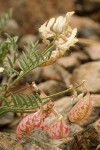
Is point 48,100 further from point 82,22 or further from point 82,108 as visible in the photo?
point 82,22

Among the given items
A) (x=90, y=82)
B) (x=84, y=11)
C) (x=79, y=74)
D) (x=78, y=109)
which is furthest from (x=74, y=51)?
(x=78, y=109)

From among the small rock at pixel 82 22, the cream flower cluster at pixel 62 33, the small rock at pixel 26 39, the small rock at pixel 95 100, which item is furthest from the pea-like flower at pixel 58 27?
the small rock at pixel 82 22

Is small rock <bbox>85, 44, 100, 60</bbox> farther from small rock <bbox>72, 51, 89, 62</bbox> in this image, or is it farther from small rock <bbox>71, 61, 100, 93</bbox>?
small rock <bbox>71, 61, 100, 93</bbox>

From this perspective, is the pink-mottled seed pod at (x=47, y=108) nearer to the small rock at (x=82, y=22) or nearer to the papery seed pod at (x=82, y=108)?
the papery seed pod at (x=82, y=108)

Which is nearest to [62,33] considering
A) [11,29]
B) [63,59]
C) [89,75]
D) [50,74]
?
[89,75]

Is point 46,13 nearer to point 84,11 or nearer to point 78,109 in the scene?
point 84,11
